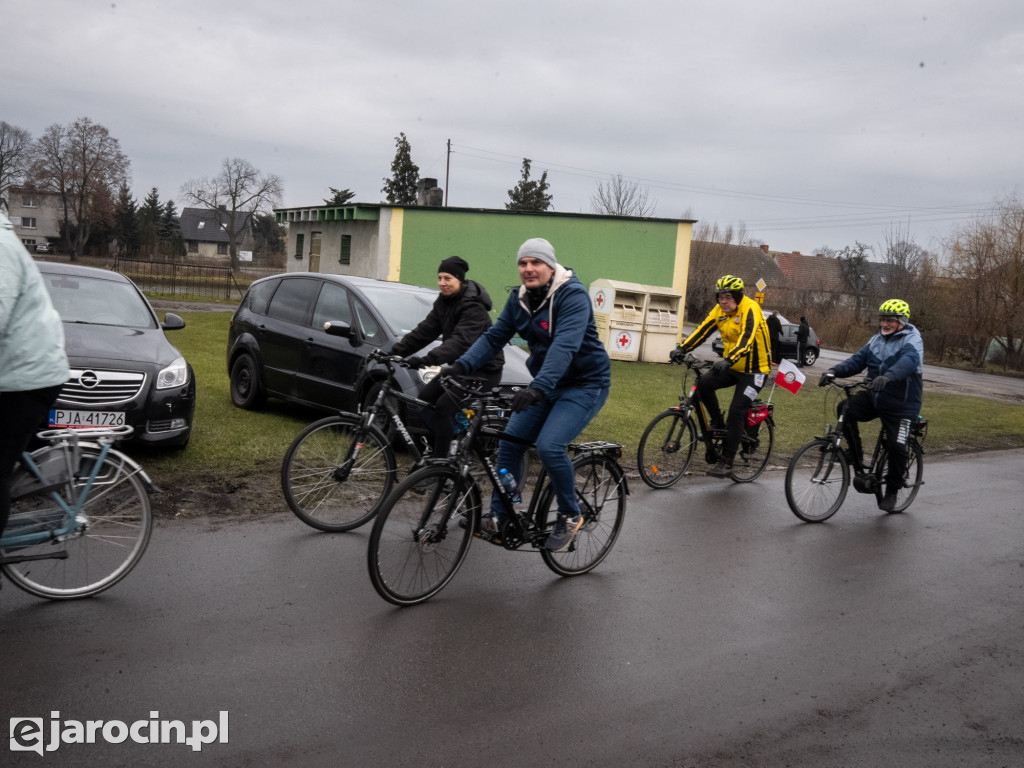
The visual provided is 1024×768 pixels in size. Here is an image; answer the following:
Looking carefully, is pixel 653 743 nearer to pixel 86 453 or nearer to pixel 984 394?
pixel 86 453

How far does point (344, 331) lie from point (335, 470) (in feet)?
6.72

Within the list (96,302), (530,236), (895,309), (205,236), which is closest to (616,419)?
(895,309)

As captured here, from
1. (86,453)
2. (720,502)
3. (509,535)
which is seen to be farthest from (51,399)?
(720,502)

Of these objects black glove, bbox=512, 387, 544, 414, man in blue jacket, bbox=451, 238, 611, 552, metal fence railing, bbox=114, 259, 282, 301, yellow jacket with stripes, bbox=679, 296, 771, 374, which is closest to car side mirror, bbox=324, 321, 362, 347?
man in blue jacket, bbox=451, 238, 611, 552

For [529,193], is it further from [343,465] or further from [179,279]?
[343,465]

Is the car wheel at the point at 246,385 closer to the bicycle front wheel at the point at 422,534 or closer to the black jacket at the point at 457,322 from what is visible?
the black jacket at the point at 457,322

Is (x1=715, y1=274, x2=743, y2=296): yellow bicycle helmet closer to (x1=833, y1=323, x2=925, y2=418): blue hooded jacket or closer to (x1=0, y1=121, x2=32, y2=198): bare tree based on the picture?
(x1=833, y1=323, x2=925, y2=418): blue hooded jacket

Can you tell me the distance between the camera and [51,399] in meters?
4.03

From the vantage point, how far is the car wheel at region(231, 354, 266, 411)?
10.4 metres

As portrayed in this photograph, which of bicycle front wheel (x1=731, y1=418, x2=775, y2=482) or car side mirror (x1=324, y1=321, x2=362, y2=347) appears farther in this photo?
bicycle front wheel (x1=731, y1=418, x2=775, y2=482)

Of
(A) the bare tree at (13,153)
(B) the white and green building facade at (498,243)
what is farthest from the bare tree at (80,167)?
(B) the white and green building facade at (498,243)

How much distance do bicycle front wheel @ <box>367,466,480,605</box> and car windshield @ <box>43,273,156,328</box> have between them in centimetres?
473

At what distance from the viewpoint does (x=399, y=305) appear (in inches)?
378

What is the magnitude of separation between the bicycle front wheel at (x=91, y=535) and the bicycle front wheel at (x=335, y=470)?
138 centimetres
